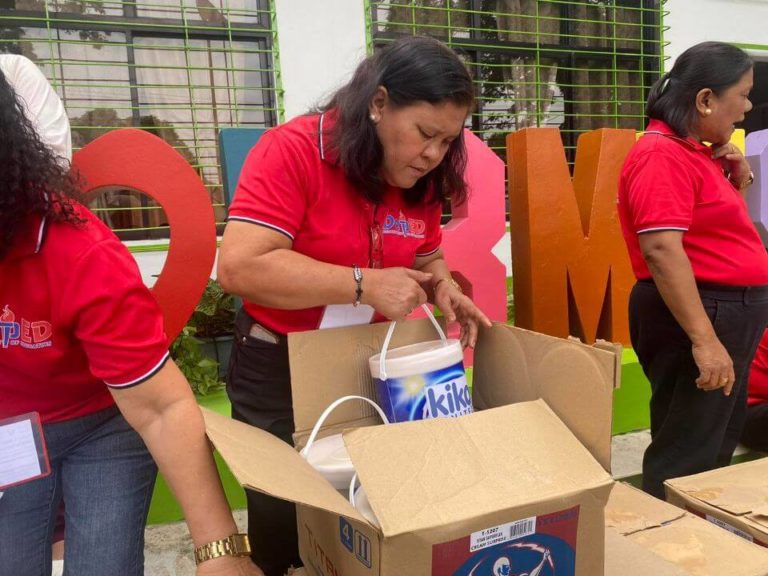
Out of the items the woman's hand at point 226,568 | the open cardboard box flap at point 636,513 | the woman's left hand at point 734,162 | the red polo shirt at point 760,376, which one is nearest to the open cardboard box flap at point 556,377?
the open cardboard box flap at point 636,513

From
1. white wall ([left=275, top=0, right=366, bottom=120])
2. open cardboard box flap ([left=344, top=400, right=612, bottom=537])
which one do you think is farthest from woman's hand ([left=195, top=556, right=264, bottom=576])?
white wall ([left=275, top=0, right=366, bottom=120])

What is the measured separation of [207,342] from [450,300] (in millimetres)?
1946

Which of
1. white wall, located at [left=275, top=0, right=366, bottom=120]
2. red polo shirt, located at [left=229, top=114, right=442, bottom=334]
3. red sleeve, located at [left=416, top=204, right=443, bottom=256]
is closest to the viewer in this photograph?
red polo shirt, located at [left=229, top=114, right=442, bottom=334]

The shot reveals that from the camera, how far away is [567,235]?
8.97ft

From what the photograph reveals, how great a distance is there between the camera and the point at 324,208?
1.16 m

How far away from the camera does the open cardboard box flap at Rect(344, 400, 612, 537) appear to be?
2.26ft

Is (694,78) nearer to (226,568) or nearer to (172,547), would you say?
(226,568)

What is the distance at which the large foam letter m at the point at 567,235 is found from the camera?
2.65m

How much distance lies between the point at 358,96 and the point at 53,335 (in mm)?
664

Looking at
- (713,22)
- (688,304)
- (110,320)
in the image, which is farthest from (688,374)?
(713,22)

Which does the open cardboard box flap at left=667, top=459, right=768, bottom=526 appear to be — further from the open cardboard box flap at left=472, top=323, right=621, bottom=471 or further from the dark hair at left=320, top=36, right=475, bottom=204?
the dark hair at left=320, top=36, right=475, bottom=204

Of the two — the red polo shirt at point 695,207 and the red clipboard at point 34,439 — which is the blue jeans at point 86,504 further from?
the red polo shirt at point 695,207

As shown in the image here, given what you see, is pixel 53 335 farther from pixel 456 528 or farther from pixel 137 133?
pixel 137 133

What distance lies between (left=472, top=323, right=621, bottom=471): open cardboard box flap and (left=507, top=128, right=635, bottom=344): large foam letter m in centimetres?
159
